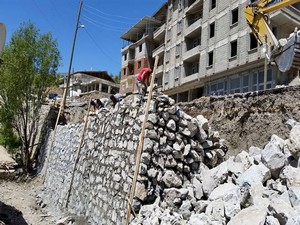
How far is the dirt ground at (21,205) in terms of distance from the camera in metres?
9.99

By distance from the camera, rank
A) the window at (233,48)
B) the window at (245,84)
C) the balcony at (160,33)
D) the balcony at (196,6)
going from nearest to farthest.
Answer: the window at (245,84) < the window at (233,48) < the balcony at (196,6) < the balcony at (160,33)

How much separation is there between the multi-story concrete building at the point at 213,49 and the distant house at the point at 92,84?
16902 millimetres

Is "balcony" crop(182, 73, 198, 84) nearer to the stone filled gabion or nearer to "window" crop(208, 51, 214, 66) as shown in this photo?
"window" crop(208, 51, 214, 66)

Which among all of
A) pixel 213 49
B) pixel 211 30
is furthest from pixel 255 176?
Answer: pixel 211 30

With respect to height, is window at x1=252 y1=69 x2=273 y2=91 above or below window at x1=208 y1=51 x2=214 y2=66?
below

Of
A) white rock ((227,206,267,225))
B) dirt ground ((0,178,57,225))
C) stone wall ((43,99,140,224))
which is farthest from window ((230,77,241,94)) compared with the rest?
white rock ((227,206,267,225))

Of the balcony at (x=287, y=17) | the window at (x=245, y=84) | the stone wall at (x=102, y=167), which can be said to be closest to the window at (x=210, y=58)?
the window at (x=245, y=84)

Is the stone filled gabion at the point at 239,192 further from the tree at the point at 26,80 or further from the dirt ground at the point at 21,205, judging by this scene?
the tree at the point at 26,80

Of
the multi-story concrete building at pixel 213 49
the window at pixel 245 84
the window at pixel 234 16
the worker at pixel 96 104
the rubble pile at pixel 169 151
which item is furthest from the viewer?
the window at pixel 234 16

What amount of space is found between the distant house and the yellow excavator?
115 ft

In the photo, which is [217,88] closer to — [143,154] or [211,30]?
[211,30]

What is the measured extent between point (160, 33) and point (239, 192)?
35192 millimetres

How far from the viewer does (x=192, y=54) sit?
1174 inches

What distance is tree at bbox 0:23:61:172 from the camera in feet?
62.5
